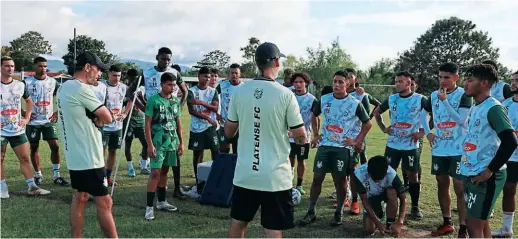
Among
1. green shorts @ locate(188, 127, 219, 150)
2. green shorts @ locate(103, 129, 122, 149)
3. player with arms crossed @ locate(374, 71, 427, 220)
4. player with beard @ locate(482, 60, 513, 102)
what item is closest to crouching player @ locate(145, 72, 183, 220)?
green shorts @ locate(188, 127, 219, 150)

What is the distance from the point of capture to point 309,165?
11.7 meters

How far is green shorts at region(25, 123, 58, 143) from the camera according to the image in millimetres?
8680

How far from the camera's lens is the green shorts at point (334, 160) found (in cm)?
671

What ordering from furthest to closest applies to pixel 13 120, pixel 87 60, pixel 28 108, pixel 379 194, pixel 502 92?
pixel 28 108
pixel 13 120
pixel 502 92
pixel 379 194
pixel 87 60

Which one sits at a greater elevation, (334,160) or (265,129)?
(265,129)

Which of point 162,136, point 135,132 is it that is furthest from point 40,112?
point 162,136

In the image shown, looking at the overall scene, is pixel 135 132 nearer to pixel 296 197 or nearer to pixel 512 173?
pixel 296 197

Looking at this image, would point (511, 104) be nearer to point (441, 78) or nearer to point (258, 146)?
point (441, 78)

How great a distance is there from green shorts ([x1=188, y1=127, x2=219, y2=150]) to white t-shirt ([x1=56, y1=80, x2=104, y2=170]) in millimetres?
3687

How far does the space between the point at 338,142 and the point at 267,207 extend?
110 inches

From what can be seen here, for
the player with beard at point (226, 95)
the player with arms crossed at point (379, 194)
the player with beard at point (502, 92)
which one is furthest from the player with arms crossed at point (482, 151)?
the player with beard at point (226, 95)

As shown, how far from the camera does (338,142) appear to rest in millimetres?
6801

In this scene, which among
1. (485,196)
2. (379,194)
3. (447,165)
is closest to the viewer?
(485,196)

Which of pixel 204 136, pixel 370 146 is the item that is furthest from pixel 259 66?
pixel 370 146
